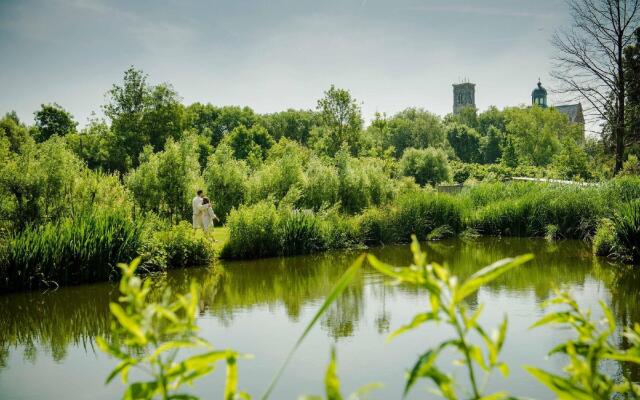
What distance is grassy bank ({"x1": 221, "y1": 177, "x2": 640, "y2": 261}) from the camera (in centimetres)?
1488

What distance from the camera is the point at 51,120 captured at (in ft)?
166

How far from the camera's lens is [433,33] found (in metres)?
23.5

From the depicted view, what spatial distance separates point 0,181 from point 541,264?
40.0 ft

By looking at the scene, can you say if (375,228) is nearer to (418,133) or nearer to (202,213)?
(202,213)

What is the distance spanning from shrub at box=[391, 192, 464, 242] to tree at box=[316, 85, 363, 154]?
10.7 meters

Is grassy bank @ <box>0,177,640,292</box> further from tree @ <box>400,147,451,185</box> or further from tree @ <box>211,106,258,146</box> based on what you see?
tree @ <box>211,106,258,146</box>

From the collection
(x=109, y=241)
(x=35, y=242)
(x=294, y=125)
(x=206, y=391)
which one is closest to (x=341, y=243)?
(x=109, y=241)

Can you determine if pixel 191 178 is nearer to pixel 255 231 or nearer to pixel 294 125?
pixel 255 231

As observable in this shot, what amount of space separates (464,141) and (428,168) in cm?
4059

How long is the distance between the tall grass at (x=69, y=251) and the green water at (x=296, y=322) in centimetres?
40

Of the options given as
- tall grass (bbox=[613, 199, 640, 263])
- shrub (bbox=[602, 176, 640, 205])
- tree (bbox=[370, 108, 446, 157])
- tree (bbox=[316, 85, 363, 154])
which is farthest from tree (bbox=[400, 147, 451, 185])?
tree (bbox=[370, 108, 446, 157])

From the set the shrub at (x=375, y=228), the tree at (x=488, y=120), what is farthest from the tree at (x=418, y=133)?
the shrub at (x=375, y=228)

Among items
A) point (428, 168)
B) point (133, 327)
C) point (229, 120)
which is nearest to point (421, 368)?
point (133, 327)

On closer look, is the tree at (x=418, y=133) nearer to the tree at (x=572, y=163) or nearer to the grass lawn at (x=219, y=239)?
the tree at (x=572, y=163)
